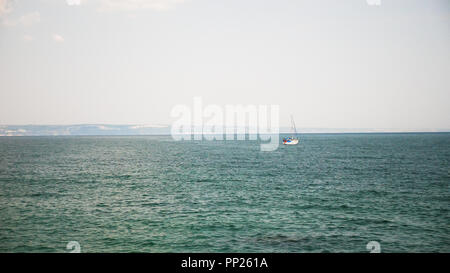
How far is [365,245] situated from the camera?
1959 cm

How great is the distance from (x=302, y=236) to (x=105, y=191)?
25770mm

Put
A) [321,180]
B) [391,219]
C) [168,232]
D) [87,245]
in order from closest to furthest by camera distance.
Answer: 1. [87,245]
2. [168,232]
3. [391,219]
4. [321,180]

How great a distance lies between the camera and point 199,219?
2517cm

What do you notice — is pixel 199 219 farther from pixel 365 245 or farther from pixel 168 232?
pixel 365 245
